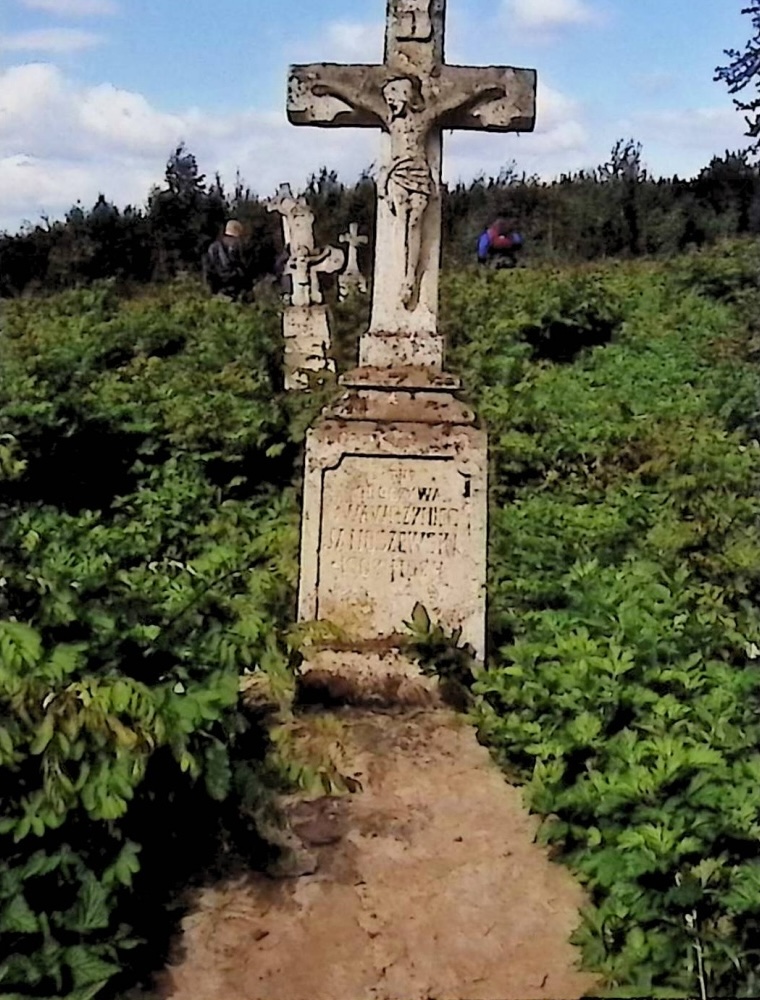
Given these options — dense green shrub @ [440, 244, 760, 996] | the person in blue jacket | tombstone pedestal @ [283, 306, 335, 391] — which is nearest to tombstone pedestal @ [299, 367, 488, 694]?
dense green shrub @ [440, 244, 760, 996]

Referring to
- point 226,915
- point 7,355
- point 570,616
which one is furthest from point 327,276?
point 226,915

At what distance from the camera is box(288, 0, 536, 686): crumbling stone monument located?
17.6 ft

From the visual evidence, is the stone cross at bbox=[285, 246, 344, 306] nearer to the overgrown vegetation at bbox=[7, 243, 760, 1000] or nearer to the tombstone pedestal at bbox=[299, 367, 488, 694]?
the overgrown vegetation at bbox=[7, 243, 760, 1000]

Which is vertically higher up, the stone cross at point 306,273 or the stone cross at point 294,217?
the stone cross at point 294,217

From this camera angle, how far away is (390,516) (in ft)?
17.8

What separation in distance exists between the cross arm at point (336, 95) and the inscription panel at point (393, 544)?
156 cm

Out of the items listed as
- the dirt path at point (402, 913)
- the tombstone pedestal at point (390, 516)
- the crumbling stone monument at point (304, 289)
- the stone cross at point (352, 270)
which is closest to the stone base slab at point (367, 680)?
the tombstone pedestal at point (390, 516)

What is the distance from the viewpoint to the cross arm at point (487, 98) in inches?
221

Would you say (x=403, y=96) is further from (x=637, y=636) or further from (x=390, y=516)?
(x=637, y=636)

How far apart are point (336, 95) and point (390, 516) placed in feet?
6.21

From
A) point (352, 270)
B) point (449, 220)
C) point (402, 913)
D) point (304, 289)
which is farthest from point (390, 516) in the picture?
point (449, 220)

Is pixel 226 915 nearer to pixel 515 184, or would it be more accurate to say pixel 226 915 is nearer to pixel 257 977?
pixel 257 977

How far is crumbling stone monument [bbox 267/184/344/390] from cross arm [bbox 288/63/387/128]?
16.4 ft

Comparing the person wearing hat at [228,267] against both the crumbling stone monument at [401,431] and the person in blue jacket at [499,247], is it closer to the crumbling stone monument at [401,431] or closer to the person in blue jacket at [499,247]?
the person in blue jacket at [499,247]
